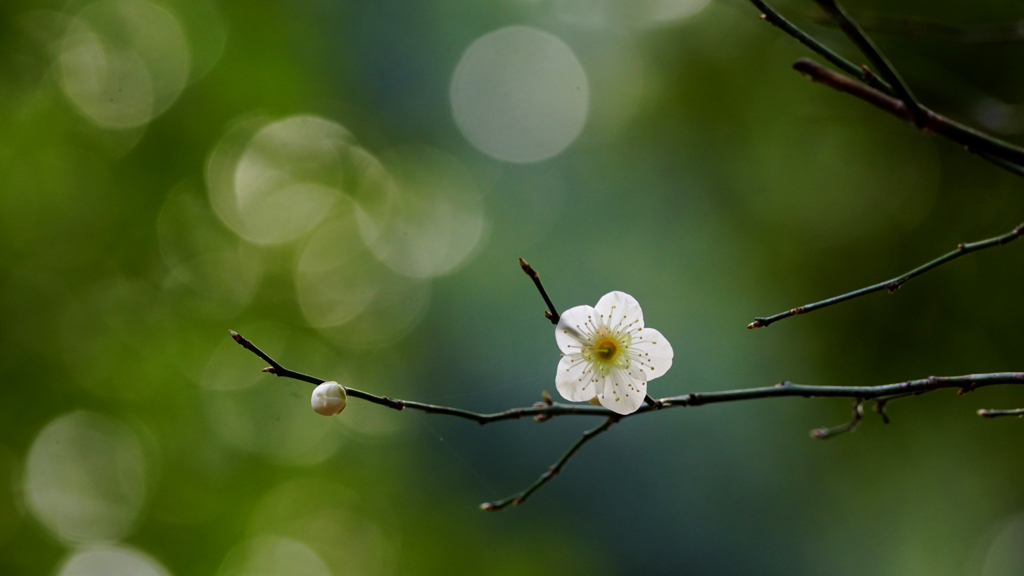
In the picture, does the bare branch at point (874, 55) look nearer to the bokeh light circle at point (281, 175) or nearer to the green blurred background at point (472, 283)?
the green blurred background at point (472, 283)

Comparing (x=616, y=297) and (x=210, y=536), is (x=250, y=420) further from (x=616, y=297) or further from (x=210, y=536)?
(x=616, y=297)

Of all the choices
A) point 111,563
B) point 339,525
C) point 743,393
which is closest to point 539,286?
point 743,393

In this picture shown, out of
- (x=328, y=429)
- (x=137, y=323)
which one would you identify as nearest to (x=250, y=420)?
(x=328, y=429)

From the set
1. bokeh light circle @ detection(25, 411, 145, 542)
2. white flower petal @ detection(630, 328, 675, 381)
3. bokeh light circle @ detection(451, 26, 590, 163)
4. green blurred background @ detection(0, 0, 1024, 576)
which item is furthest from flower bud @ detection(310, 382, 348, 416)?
bokeh light circle @ detection(451, 26, 590, 163)

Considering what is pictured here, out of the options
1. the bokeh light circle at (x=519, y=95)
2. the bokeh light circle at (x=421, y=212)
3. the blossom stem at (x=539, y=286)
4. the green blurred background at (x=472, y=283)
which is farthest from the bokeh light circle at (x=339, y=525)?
the blossom stem at (x=539, y=286)

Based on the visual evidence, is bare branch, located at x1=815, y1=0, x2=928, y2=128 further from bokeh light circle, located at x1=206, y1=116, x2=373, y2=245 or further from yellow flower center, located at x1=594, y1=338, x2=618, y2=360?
bokeh light circle, located at x1=206, y1=116, x2=373, y2=245

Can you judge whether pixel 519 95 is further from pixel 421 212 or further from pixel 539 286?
pixel 539 286
